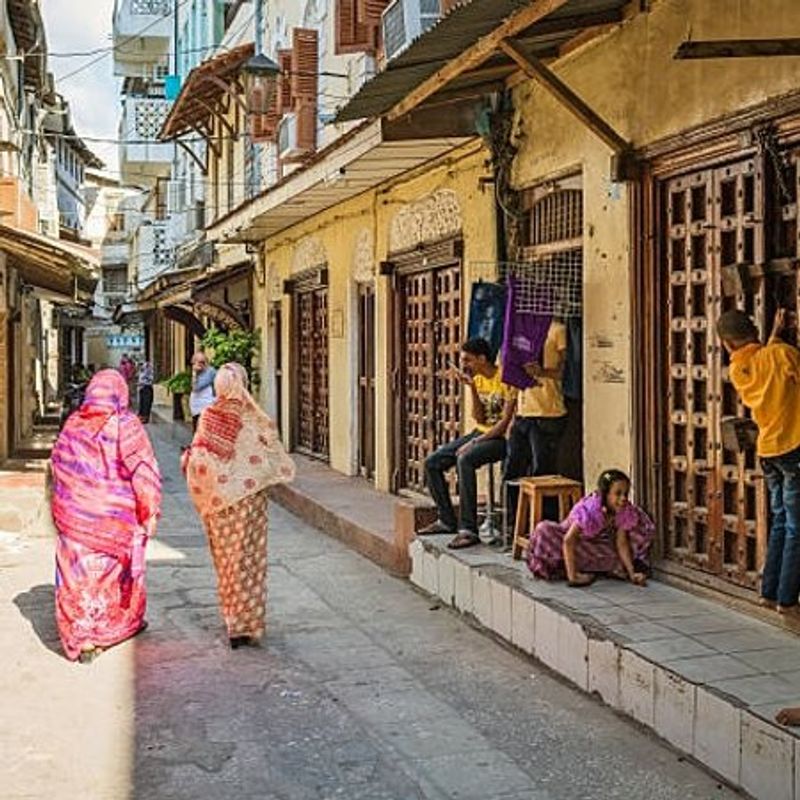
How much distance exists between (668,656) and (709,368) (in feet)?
5.94

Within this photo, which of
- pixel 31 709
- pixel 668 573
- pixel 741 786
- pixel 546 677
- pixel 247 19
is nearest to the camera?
pixel 741 786

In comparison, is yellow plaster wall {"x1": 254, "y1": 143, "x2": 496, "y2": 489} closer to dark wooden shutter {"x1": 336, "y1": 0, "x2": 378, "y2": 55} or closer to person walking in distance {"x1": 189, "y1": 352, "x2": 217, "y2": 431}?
person walking in distance {"x1": 189, "y1": 352, "x2": 217, "y2": 431}

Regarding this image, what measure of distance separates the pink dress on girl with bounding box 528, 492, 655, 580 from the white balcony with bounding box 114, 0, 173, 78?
85.7 feet

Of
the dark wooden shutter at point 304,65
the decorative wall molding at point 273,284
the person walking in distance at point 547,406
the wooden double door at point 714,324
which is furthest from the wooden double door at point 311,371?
the wooden double door at point 714,324

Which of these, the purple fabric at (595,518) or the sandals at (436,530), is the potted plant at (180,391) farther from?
the purple fabric at (595,518)

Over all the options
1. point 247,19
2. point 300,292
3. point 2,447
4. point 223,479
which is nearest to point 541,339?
point 223,479

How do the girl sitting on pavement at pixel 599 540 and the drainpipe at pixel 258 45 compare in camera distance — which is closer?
the girl sitting on pavement at pixel 599 540

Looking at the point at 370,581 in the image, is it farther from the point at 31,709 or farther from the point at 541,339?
the point at 31,709

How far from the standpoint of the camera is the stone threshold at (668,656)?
430 centimetres

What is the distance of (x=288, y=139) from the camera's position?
1462cm

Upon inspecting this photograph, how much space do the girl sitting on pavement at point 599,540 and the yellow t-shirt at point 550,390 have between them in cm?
99

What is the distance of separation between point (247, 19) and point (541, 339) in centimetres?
1462

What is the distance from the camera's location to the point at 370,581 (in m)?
8.65

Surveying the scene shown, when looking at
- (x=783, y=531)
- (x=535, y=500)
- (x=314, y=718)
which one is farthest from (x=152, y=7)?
(x=783, y=531)
